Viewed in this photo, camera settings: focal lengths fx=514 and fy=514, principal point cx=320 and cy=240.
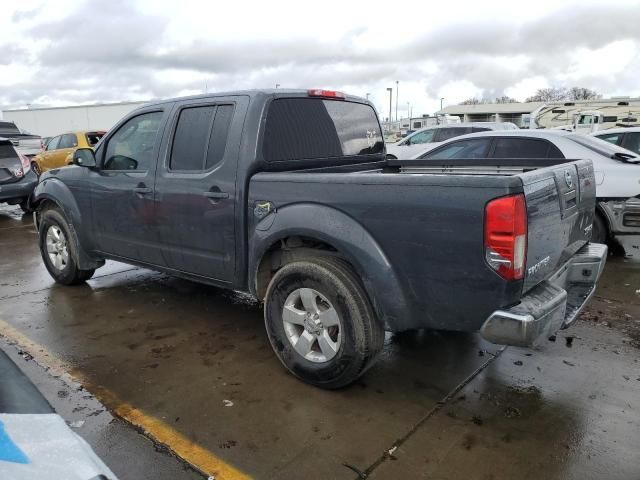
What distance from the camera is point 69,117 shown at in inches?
1330

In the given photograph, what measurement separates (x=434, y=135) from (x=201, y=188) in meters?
11.2

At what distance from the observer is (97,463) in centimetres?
168

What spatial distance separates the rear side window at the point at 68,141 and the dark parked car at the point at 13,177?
5174 mm

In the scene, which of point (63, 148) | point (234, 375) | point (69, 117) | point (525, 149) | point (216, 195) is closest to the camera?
point (234, 375)

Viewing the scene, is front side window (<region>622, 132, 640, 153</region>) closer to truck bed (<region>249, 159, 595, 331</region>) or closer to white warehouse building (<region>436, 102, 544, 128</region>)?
truck bed (<region>249, 159, 595, 331</region>)

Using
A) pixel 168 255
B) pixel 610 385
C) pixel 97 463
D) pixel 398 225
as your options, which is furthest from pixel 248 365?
pixel 610 385

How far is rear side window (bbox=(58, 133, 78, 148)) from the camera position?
51.2 feet

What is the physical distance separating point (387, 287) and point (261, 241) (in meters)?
0.99

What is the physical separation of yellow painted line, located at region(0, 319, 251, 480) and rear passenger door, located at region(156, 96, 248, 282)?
1.11 metres

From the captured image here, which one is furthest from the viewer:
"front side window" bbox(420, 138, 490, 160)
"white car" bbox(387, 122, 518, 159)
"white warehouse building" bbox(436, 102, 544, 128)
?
"white warehouse building" bbox(436, 102, 544, 128)

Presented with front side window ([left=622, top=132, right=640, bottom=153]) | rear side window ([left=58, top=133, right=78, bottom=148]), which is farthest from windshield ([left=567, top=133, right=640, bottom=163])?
rear side window ([left=58, top=133, right=78, bottom=148])

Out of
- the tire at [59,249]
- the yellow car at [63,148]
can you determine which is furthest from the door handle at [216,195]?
the yellow car at [63,148]

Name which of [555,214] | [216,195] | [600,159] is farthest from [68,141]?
[555,214]

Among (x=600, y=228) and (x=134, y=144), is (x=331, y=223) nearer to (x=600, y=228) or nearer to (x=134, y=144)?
(x=134, y=144)
